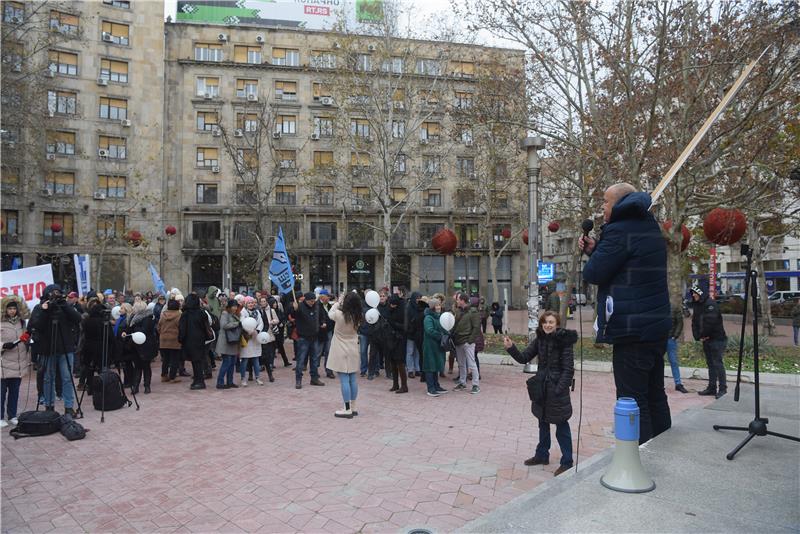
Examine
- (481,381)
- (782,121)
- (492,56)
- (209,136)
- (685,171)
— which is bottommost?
(481,381)

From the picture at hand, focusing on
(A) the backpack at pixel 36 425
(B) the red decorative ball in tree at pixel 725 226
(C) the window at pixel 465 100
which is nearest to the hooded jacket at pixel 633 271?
(A) the backpack at pixel 36 425

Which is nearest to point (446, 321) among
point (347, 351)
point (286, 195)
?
point (347, 351)

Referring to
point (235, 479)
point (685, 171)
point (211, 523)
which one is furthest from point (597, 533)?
point (685, 171)

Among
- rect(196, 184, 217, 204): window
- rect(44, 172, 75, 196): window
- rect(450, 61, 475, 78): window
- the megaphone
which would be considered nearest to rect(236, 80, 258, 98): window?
rect(196, 184, 217, 204): window

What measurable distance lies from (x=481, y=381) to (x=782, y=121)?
958cm

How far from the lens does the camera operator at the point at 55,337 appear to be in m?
7.46

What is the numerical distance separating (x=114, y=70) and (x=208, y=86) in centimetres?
673

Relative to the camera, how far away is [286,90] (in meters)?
43.6

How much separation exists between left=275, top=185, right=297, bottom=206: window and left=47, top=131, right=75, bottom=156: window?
14.8 m

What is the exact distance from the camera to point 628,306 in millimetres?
3889

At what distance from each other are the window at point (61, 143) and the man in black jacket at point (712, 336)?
41.7 metres

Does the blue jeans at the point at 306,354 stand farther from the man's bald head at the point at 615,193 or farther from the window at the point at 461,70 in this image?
the window at the point at 461,70

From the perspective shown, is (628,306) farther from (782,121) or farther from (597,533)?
(782,121)

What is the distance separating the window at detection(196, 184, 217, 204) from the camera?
1662 inches
